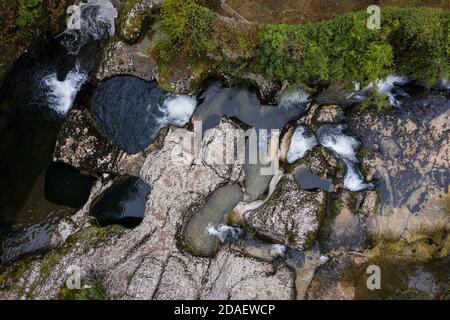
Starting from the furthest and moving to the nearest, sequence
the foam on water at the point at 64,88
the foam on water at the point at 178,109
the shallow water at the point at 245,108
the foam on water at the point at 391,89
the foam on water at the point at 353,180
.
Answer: the foam on water at the point at 64,88 → the foam on water at the point at 178,109 → the shallow water at the point at 245,108 → the foam on water at the point at 391,89 → the foam on water at the point at 353,180

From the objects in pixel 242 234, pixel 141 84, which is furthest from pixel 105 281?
pixel 141 84

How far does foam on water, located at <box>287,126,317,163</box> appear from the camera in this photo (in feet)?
53.6

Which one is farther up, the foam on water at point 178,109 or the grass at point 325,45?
the grass at point 325,45

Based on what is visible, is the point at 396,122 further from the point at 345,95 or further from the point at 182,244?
the point at 182,244

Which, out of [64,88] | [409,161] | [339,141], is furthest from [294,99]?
[64,88]

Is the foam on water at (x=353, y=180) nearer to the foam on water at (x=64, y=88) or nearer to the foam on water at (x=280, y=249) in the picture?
the foam on water at (x=280, y=249)

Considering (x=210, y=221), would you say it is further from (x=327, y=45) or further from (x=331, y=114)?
(x=327, y=45)

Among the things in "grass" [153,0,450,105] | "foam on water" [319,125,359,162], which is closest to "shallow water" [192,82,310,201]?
"grass" [153,0,450,105]

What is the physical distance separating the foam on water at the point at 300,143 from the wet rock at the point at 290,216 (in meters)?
0.99

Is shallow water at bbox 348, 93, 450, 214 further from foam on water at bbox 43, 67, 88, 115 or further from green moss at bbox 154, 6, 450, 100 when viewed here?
foam on water at bbox 43, 67, 88, 115

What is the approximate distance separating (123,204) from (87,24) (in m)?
7.20

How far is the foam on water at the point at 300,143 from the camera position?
16328 mm

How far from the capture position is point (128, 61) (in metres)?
16.8

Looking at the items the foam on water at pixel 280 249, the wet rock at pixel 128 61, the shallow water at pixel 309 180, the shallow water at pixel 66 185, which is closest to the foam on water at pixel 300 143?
the shallow water at pixel 309 180
